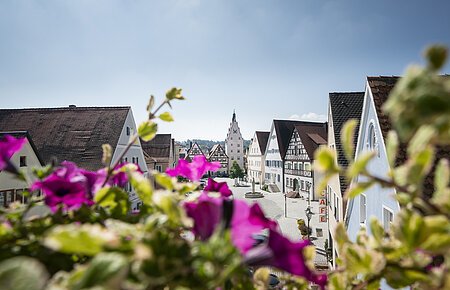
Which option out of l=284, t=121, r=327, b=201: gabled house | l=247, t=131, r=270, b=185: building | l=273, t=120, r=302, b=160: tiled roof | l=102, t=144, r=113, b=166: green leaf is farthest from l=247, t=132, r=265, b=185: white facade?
l=102, t=144, r=113, b=166: green leaf

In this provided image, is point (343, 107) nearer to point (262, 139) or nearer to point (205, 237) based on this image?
point (205, 237)

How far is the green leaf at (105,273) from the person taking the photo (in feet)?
1.31

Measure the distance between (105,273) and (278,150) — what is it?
37.5 meters

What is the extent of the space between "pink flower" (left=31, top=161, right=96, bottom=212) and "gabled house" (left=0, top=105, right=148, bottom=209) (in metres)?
15.6

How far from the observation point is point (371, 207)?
6297 millimetres

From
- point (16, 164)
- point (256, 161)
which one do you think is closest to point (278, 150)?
point (256, 161)

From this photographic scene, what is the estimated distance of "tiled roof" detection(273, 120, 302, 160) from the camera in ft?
122

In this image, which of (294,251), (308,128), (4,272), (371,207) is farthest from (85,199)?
(308,128)

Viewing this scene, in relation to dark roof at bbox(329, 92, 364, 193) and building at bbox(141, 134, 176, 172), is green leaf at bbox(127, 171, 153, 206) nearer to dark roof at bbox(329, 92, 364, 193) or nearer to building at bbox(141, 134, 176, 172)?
dark roof at bbox(329, 92, 364, 193)

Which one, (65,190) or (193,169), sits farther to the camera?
(193,169)

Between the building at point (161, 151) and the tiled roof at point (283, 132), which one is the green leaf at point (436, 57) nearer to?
the building at point (161, 151)

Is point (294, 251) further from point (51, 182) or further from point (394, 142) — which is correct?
point (51, 182)

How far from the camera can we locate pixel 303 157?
31047 mm

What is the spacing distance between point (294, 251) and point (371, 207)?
6471 mm
